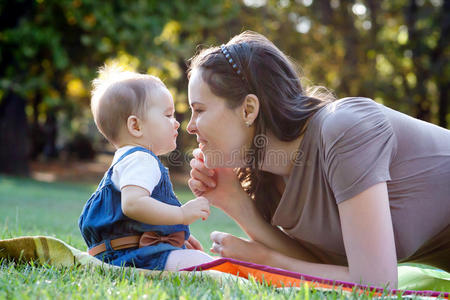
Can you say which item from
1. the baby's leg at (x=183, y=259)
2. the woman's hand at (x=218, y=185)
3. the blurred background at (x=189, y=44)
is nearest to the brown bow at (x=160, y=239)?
the baby's leg at (x=183, y=259)

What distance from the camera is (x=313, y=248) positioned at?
287 cm

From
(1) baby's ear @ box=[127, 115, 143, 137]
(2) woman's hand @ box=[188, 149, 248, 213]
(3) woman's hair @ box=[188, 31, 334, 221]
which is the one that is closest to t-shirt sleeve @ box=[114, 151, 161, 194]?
(1) baby's ear @ box=[127, 115, 143, 137]

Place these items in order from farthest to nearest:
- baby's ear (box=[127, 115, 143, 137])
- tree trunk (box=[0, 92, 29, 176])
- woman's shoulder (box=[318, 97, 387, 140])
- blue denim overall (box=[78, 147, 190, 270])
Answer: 1. tree trunk (box=[0, 92, 29, 176])
2. baby's ear (box=[127, 115, 143, 137])
3. blue denim overall (box=[78, 147, 190, 270])
4. woman's shoulder (box=[318, 97, 387, 140])

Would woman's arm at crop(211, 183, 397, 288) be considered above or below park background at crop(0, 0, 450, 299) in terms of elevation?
below

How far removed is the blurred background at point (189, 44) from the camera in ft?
46.0

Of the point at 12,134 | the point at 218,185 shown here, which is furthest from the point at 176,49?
the point at 218,185

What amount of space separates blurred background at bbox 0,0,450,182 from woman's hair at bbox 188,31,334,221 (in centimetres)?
913

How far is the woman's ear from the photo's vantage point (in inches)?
102

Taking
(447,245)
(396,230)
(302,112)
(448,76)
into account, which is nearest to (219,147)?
(302,112)

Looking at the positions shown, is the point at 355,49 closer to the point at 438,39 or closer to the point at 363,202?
the point at 438,39

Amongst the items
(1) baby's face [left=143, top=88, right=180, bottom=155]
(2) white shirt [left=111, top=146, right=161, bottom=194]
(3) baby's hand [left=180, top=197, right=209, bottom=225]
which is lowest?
→ (3) baby's hand [left=180, top=197, right=209, bottom=225]

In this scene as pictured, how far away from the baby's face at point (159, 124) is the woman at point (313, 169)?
0.63ft

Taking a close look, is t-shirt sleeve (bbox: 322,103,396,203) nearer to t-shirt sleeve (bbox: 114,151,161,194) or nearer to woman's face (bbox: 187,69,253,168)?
woman's face (bbox: 187,69,253,168)

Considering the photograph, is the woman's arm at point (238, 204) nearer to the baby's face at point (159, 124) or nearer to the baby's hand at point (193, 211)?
the baby's face at point (159, 124)
